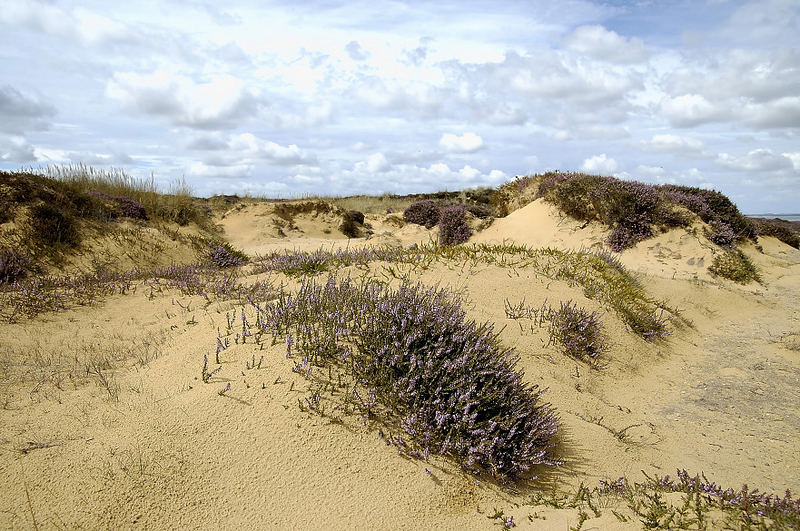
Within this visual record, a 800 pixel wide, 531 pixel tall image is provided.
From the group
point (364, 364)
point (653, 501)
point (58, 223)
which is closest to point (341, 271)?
point (364, 364)

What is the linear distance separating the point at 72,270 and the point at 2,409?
612 cm

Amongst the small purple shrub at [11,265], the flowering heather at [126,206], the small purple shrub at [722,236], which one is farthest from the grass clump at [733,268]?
the flowering heather at [126,206]

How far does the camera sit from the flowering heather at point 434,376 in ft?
11.0

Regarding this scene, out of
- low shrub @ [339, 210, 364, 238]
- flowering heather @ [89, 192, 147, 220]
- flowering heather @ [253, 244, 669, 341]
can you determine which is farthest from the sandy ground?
low shrub @ [339, 210, 364, 238]

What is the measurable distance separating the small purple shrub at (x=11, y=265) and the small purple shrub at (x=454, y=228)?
1075 cm

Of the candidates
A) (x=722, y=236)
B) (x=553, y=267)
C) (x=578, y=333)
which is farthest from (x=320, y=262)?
(x=722, y=236)

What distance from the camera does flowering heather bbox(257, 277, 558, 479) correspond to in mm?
3338

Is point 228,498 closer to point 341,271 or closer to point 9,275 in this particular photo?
point 341,271

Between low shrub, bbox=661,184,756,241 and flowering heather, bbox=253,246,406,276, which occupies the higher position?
low shrub, bbox=661,184,756,241

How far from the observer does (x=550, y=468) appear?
3.55 m

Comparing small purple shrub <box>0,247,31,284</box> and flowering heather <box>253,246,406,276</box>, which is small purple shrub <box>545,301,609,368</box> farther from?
small purple shrub <box>0,247,31,284</box>

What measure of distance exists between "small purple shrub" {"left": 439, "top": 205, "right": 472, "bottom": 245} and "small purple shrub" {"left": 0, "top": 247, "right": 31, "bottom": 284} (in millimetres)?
10751

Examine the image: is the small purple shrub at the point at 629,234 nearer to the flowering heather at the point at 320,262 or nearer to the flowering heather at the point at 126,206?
the flowering heather at the point at 320,262

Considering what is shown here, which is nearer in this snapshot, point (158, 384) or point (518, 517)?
point (518, 517)
